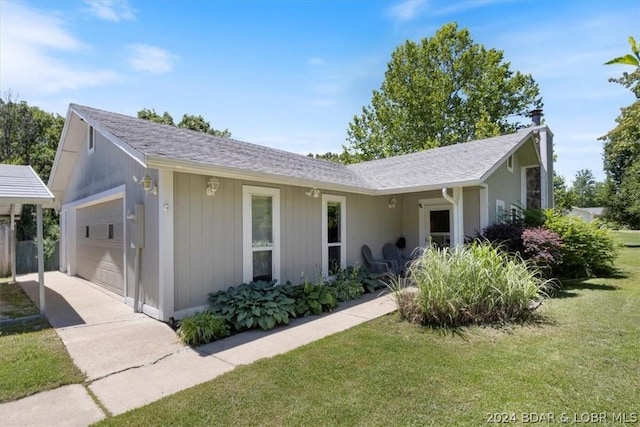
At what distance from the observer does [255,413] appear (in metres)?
3.18

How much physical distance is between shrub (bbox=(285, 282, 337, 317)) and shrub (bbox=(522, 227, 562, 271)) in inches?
198

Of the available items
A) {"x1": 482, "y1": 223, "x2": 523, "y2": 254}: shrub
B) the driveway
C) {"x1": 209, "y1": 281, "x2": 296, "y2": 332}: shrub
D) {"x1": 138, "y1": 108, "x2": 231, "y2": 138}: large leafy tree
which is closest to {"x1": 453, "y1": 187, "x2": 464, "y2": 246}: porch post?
{"x1": 482, "y1": 223, "x2": 523, "y2": 254}: shrub

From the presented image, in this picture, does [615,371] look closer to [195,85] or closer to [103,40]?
[103,40]

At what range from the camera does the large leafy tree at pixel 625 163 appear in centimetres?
1820

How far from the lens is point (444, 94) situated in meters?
25.8

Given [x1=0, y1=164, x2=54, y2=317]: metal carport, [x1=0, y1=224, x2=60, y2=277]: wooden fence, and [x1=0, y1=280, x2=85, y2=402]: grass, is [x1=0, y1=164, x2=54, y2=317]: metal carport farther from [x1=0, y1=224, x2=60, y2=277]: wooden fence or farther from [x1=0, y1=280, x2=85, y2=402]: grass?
[x1=0, y1=224, x2=60, y2=277]: wooden fence

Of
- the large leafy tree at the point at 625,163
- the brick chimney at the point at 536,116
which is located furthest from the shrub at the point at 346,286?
the large leafy tree at the point at 625,163

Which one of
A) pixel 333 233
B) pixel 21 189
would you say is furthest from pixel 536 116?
pixel 21 189

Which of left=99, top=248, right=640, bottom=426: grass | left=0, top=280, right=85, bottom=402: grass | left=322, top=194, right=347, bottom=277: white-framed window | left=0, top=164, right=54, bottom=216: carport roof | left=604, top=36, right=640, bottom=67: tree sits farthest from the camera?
left=322, top=194, right=347, bottom=277: white-framed window

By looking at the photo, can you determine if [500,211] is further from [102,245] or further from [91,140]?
[91,140]

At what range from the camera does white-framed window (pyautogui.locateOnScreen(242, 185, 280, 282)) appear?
7008 millimetres

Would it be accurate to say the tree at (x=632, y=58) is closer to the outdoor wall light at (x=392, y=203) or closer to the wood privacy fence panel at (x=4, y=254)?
the outdoor wall light at (x=392, y=203)

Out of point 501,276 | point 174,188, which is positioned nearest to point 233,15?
point 174,188

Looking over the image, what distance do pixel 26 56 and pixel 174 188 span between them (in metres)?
7.28
